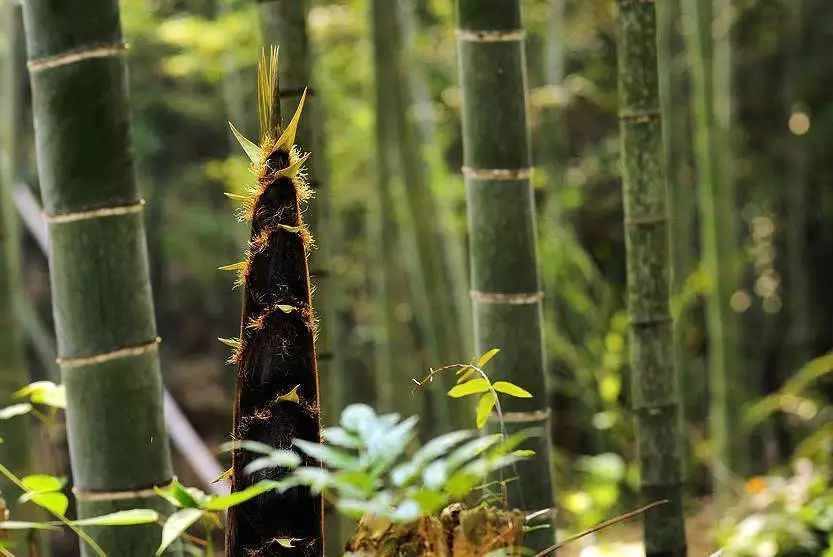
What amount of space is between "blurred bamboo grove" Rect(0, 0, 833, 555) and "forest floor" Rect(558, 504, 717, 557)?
0.05 meters

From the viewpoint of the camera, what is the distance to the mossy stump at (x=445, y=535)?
1.14 m

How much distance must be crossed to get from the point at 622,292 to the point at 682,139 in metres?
1.04

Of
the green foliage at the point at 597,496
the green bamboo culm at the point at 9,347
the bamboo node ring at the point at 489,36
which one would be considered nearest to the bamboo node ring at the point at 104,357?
the bamboo node ring at the point at 489,36

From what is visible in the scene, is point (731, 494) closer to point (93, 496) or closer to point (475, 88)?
point (475, 88)

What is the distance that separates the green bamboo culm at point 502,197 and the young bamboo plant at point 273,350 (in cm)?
55

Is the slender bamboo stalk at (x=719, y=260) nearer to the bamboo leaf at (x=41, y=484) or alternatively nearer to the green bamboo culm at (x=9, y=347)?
the green bamboo culm at (x=9, y=347)

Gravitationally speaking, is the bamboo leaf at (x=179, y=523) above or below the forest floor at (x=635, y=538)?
above

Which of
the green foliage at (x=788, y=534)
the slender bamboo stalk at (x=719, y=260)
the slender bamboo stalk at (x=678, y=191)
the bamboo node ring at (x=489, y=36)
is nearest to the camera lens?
the bamboo node ring at (x=489, y=36)

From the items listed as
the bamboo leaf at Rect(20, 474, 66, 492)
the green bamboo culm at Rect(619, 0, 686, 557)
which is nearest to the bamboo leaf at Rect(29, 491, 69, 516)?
the bamboo leaf at Rect(20, 474, 66, 492)

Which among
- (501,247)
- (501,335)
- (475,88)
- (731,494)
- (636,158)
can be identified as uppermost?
(475,88)

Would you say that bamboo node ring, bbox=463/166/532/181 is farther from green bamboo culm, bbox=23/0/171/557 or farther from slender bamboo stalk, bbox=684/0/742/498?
slender bamboo stalk, bbox=684/0/742/498

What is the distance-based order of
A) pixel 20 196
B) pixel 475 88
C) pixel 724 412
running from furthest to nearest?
pixel 724 412, pixel 20 196, pixel 475 88

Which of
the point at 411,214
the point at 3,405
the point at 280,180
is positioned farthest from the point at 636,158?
the point at 411,214

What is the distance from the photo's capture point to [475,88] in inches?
62.6
